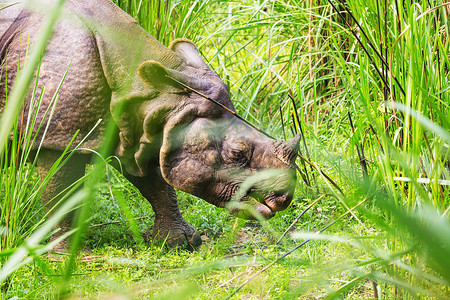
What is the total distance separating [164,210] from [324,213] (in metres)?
1.02

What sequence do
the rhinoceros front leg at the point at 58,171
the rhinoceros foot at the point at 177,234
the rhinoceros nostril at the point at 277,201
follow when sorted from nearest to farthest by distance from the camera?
the rhinoceros nostril at the point at 277,201, the rhinoceros front leg at the point at 58,171, the rhinoceros foot at the point at 177,234

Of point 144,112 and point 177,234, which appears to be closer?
point 144,112

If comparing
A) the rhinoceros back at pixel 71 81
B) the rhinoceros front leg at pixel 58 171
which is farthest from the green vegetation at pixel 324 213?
the rhinoceros back at pixel 71 81

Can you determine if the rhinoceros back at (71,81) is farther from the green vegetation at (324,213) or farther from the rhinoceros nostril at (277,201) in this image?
the rhinoceros nostril at (277,201)

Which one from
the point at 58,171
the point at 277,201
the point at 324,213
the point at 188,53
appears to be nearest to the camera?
the point at 277,201

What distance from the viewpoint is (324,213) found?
140 inches

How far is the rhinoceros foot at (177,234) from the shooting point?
3.35m

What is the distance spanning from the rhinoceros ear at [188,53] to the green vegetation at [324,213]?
53 cm

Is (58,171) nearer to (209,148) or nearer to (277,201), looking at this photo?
(209,148)

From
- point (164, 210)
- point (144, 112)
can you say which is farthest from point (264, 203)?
point (164, 210)

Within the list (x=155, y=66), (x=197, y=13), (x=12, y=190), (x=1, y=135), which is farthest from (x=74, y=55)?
(x=1, y=135)

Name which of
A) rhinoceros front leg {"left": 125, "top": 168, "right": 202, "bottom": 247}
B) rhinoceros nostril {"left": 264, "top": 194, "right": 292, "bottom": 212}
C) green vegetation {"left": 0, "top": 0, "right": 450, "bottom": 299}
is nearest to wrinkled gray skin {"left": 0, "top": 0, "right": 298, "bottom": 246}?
rhinoceros nostril {"left": 264, "top": 194, "right": 292, "bottom": 212}

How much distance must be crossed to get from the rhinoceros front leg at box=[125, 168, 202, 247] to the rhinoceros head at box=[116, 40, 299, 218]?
23.1 inches

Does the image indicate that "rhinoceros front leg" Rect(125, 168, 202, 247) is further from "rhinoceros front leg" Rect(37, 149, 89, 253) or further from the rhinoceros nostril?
the rhinoceros nostril
